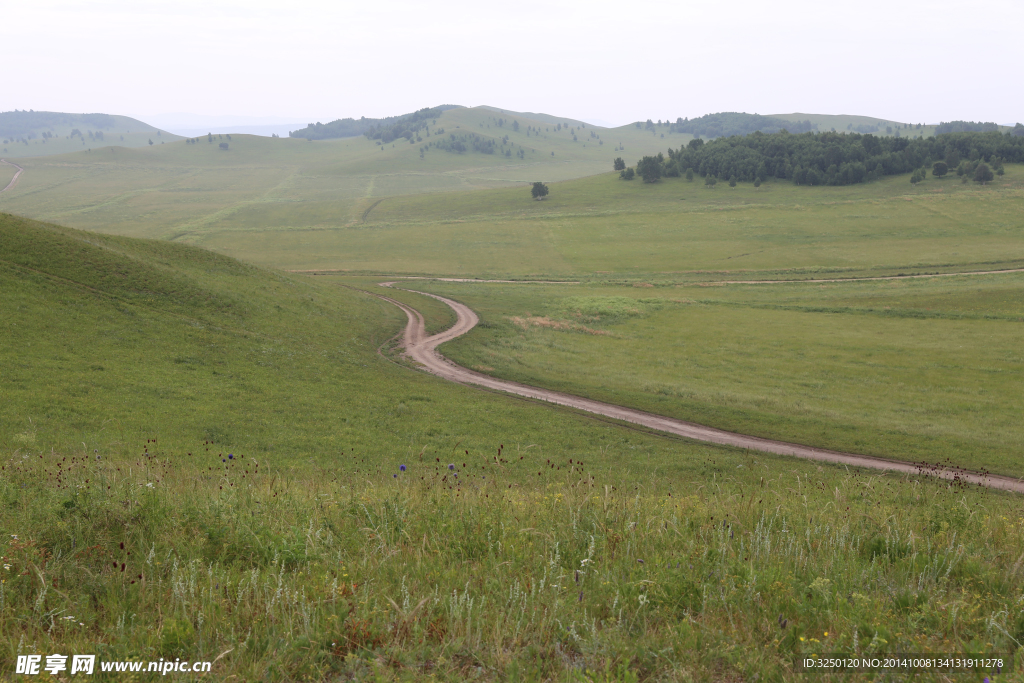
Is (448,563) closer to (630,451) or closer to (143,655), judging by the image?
(143,655)

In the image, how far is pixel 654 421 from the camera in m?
31.1

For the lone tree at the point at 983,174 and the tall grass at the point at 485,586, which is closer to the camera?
the tall grass at the point at 485,586

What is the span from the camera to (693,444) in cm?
2725

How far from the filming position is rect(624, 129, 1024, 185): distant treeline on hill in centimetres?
15050

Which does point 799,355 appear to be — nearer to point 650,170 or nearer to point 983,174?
point 983,174

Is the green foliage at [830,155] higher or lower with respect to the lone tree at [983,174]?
higher

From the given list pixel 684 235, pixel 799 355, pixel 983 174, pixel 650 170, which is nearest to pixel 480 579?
pixel 799 355

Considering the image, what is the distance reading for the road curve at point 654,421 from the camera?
74.3ft

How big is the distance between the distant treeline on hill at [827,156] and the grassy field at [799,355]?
308 feet

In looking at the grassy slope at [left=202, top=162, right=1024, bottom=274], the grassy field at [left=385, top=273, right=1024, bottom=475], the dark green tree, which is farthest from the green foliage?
the grassy field at [left=385, top=273, right=1024, bottom=475]

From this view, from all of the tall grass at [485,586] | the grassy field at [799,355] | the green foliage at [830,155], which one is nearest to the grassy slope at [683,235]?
the green foliage at [830,155]

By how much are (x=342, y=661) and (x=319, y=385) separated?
93.8 ft

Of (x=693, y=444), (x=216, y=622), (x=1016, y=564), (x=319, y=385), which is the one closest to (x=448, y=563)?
(x=216, y=622)

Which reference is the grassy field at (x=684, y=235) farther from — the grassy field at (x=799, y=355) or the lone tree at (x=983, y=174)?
the grassy field at (x=799, y=355)
